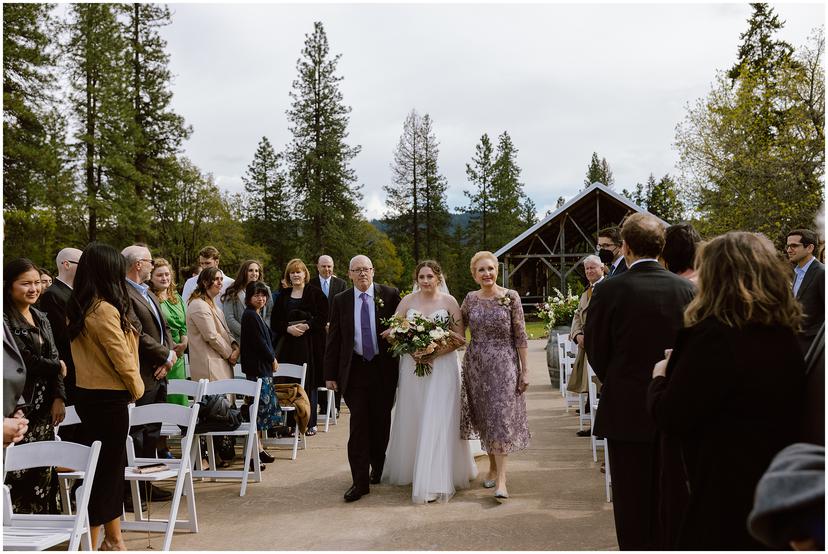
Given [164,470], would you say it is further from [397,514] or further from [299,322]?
[299,322]

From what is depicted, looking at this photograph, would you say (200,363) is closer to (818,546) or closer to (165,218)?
(818,546)

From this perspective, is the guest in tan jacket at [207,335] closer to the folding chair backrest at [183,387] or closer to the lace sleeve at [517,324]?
the folding chair backrest at [183,387]

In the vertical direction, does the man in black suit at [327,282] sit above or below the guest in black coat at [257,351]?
above

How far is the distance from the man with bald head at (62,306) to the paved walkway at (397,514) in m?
1.30

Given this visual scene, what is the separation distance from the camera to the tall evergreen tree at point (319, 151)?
45.2 m

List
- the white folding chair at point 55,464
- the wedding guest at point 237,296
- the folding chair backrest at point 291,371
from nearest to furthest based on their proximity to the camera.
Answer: the white folding chair at point 55,464, the folding chair backrest at point 291,371, the wedding guest at point 237,296

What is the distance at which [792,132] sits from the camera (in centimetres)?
2923

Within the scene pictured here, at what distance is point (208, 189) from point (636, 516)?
47.6 metres

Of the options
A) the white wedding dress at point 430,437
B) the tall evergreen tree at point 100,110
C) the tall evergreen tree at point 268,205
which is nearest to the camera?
the white wedding dress at point 430,437

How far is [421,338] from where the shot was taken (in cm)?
657

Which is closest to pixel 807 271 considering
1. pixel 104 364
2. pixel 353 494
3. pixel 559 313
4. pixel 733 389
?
pixel 353 494

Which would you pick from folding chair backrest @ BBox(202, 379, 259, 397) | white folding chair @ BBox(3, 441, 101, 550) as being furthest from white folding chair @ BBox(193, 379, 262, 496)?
white folding chair @ BBox(3, 441, 101, 550)

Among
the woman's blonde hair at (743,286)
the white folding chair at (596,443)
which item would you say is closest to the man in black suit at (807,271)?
the white folding chair at (596,443)

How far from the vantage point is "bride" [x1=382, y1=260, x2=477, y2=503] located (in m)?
6.38
